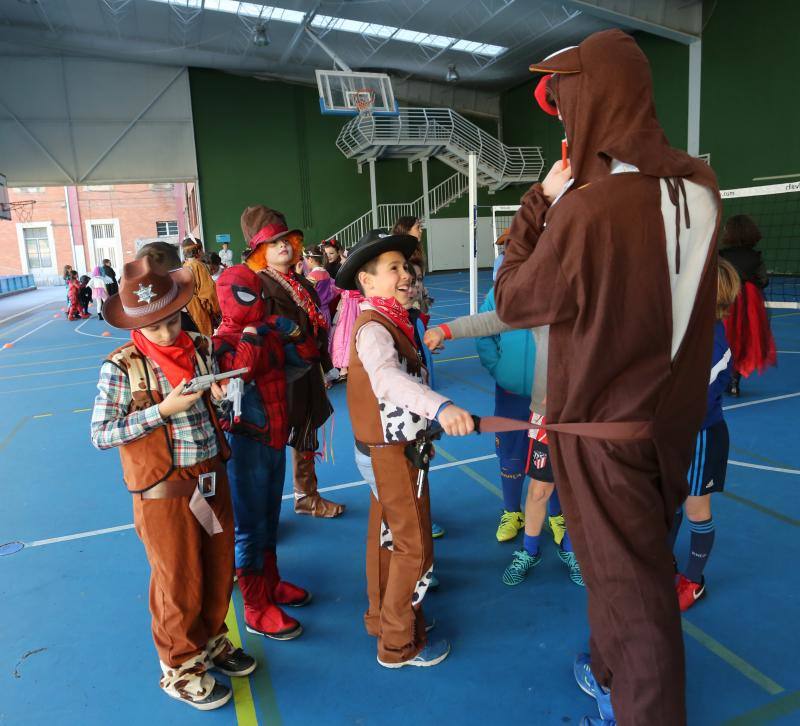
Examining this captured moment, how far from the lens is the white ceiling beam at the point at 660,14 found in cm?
1443

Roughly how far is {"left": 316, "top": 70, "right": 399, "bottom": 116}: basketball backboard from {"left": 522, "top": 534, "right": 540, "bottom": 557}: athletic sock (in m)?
17.9

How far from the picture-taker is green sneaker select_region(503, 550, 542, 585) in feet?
10.1

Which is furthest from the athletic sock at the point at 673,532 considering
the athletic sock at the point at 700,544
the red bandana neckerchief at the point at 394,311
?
the red bandana neckerchief at the point at 394,311

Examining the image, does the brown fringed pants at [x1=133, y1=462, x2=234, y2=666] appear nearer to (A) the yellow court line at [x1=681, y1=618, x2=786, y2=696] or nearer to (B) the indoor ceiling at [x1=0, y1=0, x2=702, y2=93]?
(A) the yellow court line at [x1=681, y1=618, x2=786, y2=696]

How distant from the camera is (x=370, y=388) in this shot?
91.0 inches

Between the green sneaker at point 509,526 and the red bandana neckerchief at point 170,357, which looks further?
the green sneaker at point 509,526

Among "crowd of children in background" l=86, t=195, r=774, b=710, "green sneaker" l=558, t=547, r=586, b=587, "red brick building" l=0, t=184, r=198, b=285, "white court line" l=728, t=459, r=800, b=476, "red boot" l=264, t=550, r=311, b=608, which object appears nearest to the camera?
"crowd of children in background" l=86, t=195, r=774, b=710

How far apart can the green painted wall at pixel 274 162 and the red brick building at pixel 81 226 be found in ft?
47.4

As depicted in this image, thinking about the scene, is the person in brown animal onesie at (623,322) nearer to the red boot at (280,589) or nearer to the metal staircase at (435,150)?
the red boot at (280,589)

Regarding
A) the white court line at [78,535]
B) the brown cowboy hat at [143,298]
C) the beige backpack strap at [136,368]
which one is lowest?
the white court line at [78,535]

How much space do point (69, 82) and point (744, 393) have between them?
22.0 meters

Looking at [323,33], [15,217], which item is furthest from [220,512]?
[15,217]

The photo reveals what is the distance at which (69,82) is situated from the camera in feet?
63.9

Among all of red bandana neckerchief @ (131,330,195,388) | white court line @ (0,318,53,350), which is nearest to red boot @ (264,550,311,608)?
red bandana neckerchief @ (131,330,195,388)
